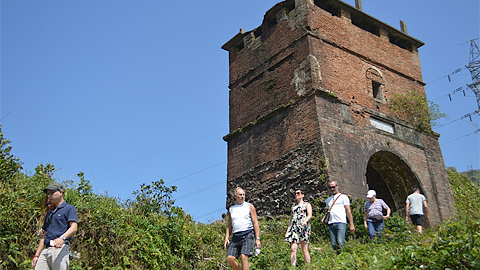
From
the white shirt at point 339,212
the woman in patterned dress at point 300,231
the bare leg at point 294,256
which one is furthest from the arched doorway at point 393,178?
the bare leg at point 294,256

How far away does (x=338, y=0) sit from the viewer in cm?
1711

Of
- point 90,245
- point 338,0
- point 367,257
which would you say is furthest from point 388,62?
Answer: point 90,245

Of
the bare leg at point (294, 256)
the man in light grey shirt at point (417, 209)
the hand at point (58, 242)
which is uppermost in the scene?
the man in light grey shirt at point (417, 209)

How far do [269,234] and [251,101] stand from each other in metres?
6.21

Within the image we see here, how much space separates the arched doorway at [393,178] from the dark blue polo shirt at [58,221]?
39.0 feet

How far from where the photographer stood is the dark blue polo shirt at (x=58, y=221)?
19.9 ft

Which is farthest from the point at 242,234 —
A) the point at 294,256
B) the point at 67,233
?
the point at 67,233

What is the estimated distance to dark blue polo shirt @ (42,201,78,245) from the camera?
19.9 ft

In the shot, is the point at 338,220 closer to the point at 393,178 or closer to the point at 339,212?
the point at 339,212

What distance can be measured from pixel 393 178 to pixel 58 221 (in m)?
13.0

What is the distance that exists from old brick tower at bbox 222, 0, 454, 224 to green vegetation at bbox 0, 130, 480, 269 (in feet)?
13.7

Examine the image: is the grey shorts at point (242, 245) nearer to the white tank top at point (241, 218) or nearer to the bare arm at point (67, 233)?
the white tank top at point (241, 218)

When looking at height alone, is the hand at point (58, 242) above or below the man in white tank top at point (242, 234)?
below

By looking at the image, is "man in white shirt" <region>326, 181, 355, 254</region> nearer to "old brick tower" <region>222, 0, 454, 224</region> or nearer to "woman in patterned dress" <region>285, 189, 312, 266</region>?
"woman in patterned dress" <region>285, 189, 312, 266</region>
